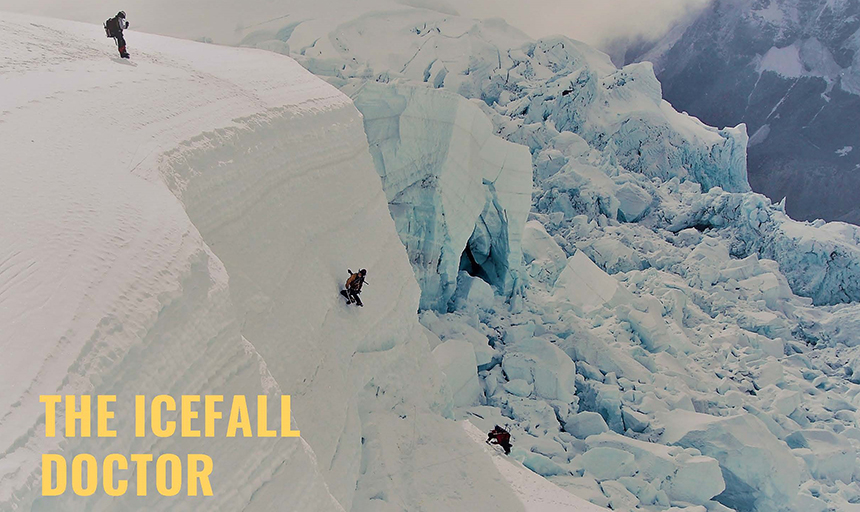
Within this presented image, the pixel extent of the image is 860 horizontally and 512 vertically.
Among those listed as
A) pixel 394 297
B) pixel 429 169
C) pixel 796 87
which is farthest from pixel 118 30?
pixel 796 87

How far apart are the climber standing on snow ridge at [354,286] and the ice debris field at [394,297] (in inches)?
3.1

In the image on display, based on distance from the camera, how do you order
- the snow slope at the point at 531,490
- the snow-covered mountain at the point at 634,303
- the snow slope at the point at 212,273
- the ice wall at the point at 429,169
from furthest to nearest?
the ice wall at the point at 429,169 → the snow-covered mountain at the point at 634,303 → the snow slope at the point at 531,490 → the snow slope at the point at 212,273

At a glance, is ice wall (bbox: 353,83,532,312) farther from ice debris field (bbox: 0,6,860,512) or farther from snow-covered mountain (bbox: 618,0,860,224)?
snow-covered mountain (bbox: 618,0,860,224)

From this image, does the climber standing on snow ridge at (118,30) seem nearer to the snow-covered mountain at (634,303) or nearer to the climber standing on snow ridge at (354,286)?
the climber standing on snow ridge at (354,286)

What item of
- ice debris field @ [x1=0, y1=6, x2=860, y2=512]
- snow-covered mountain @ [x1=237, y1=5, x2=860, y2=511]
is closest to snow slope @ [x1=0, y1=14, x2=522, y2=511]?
ice debris field @ [x1=0, y1=6, x2=860, y2=512]

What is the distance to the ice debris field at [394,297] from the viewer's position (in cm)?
188

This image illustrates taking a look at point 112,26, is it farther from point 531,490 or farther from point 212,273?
point 531,490

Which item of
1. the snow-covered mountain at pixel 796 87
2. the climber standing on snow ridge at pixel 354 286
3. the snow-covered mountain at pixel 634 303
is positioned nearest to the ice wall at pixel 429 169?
the snow-covered mountain at pixel 634 303

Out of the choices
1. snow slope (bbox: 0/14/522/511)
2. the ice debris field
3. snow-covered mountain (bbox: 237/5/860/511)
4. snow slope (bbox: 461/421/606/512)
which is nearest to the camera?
snow slope (bbox: 0/14/522/511)

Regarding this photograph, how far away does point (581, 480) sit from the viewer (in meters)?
5.57

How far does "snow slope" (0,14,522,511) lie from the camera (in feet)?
5.53

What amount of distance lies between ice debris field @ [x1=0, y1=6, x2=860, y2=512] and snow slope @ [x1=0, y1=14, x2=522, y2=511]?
1cm

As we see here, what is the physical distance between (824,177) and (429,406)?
25.1 meters

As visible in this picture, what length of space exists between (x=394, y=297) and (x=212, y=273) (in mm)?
2108
